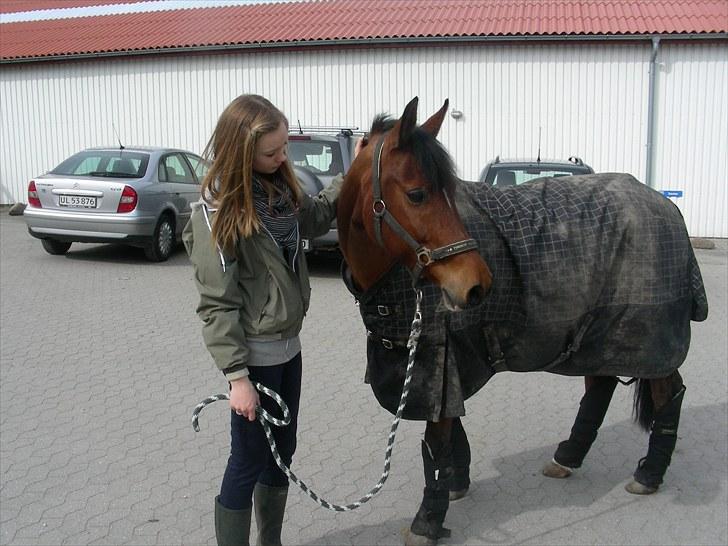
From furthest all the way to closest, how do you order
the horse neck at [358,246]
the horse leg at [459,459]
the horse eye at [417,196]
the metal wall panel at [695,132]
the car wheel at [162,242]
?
1. the metal wall panel at [695,132]
2. the car wheel at [162,242]
3. the horse leg at [459,459]
4. the horse neck at [358,246]
5. the horse eye at [417,196]

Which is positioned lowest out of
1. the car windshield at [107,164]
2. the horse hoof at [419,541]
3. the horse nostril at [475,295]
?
the horse hoof at [419,541]

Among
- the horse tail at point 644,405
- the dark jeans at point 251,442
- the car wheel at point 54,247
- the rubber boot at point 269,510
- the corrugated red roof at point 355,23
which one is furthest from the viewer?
the corrugated red roof at point 355,23

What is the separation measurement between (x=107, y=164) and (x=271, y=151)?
8713 millimetres

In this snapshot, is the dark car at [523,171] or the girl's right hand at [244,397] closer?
the girl's right hand at [244,397]

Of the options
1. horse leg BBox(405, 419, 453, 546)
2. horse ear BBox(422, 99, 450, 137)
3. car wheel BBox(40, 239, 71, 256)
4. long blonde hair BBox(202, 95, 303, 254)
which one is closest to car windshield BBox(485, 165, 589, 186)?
horse leg BBox(405, 419, 453, 546)

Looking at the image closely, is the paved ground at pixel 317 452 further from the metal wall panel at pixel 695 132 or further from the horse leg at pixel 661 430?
the metal wall panel at pixel 695 132

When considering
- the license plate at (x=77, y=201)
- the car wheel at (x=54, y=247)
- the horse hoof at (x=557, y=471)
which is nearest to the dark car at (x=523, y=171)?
the horse hoof at (x=557, y=471)

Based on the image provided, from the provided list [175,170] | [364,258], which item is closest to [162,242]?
[175,170]

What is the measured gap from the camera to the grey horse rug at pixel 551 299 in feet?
10.0

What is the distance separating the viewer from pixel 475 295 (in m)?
2.51

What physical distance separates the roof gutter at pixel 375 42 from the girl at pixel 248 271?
11.9m

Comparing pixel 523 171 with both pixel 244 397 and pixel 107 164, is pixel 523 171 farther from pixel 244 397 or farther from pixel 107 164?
pixel 244 397

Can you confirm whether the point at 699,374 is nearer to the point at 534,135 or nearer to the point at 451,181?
the point at 451,181

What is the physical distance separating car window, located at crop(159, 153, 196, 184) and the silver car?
0.02m
